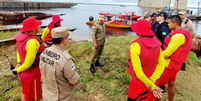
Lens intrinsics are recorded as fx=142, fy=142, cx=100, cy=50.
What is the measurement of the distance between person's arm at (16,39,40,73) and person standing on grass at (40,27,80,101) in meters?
0.51

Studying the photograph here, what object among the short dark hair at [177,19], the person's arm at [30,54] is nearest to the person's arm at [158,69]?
the short dark hair at [177,19]

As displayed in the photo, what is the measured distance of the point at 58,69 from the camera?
1.75 m

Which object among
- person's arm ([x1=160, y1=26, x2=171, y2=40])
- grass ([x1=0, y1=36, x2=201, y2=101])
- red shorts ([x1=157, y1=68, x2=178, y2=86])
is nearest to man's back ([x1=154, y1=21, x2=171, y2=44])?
person's arm ([x1=160, y1=26, x2=171, y2=40])

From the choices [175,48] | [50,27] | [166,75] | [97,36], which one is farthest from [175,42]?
[50,27]

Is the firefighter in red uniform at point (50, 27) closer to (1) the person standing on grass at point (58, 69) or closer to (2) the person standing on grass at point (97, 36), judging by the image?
(2) the person standing on grass at point (97, 36)

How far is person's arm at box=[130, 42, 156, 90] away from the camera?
77.6 inches

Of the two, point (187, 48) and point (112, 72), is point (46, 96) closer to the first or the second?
point (187, 48)

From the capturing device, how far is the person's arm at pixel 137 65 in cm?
197

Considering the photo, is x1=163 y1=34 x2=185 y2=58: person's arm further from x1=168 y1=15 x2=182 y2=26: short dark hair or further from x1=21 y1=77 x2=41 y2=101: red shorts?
x1=21 y1=77 x2=41 y2=101: red shorts

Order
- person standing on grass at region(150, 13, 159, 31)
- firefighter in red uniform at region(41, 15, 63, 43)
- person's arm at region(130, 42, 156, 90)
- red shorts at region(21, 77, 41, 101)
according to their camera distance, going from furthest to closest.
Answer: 1. person standing on grass at region(150, 13, 159, 31)
2. firefighter in red uniform at region(41, 15, 63, 43)
3. red shorts at region(21, 77, 41, 101)
4. person's arm at region(130, 42, 156, 90)

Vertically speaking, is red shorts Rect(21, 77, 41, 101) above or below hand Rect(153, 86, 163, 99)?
below

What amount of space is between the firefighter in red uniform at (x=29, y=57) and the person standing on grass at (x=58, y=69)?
55cm

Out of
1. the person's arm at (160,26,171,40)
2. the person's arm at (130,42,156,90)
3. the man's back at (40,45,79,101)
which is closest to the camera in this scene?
the man's back at (40,45,79,101)

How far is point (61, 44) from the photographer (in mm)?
1844
